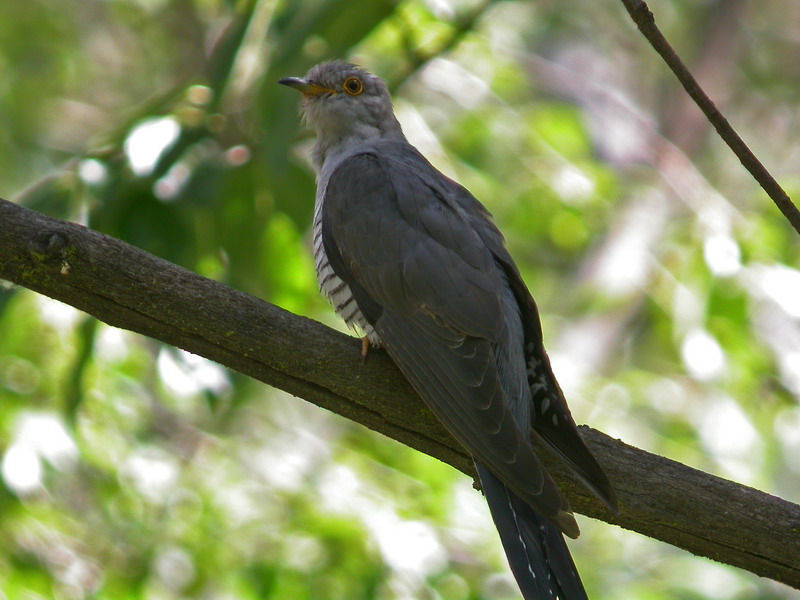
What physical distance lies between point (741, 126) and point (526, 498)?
9.87m

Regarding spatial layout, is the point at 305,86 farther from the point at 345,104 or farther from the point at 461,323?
the point at 461,323

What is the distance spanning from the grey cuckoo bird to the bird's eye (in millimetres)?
415

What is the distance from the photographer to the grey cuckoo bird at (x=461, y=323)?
8.56ft

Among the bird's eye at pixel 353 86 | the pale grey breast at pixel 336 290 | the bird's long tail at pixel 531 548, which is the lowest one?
the bird's long tail at pixel 531 548

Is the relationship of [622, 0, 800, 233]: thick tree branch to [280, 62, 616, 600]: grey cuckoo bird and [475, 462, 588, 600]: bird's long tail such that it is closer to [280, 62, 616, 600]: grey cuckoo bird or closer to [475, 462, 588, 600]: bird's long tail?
[280, 62, 616, 600]: grey cuckoo bird

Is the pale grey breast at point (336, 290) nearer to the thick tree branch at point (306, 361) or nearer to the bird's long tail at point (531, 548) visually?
the thick tree branch at point (306, 361)

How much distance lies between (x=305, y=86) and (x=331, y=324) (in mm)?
1424

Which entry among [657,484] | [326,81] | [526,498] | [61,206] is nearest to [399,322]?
[526,498]

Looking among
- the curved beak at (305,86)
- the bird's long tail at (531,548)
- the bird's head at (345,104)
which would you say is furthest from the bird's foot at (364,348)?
the bird's head at (345,104)

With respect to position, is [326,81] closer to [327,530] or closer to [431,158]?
[431,158]

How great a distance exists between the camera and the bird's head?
432 centimetres

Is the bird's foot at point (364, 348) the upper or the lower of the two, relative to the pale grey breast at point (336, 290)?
lower

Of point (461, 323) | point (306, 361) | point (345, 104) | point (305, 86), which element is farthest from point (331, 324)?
point (306, 361)

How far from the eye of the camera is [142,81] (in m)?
9.80
